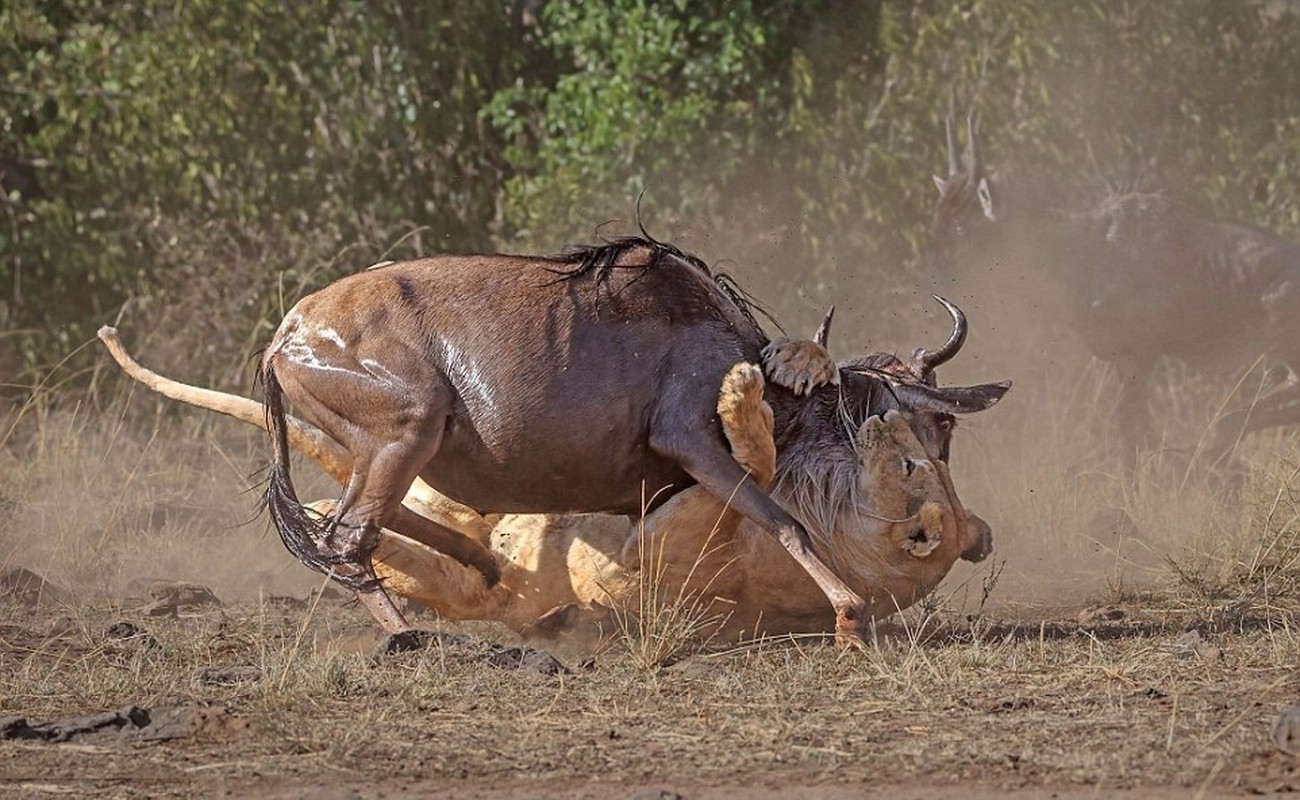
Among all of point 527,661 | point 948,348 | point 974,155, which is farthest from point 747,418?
point 974,155

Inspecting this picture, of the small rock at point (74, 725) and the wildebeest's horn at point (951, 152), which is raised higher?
the wildebeest's horn at point (951, 152)

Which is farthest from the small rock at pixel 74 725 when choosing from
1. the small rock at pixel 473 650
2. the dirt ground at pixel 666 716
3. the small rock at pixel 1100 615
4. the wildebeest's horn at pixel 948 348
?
the small rock at pixel 1100 615

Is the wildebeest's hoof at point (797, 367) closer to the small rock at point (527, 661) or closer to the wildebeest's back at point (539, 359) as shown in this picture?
the wildebeest's back at point (539, 359)

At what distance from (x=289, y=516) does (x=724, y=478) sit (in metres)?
1.46

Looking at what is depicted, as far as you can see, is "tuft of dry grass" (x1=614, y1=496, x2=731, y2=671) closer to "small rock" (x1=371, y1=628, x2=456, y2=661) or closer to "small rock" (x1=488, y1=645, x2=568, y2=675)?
"small rock" (x1=488, y1=645, x2=568, y2=675)

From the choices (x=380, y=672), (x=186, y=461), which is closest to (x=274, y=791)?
(x=380, y=672)

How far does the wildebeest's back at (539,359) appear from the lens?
6.34 metres

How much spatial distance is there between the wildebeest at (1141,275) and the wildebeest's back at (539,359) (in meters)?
5.29

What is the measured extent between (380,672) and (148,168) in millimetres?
7900

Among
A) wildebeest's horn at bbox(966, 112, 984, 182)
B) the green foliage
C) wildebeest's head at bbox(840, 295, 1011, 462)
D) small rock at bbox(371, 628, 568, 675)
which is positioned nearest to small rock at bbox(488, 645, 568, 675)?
small rock at bbox(371, 628, 568, 675)

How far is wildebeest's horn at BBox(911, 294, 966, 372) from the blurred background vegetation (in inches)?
232

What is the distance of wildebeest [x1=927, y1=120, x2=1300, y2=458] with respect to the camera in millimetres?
11180

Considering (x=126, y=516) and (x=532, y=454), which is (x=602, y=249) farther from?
(x=126, y=516)

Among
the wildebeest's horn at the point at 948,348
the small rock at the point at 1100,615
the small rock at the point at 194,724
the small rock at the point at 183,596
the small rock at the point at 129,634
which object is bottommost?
the small rock at the point at 183,596
